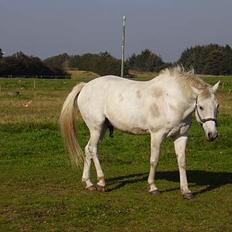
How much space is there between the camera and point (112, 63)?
4267 inches

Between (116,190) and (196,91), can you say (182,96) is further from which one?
(116,190)

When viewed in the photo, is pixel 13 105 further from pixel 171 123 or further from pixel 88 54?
pixel 88 54

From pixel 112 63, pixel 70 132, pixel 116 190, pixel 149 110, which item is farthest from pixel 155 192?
pixel 112 63

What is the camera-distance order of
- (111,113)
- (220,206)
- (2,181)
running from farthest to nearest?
(2,181), (111,113), (220,206)

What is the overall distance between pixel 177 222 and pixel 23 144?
921cm

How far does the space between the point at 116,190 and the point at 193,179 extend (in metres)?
1.95

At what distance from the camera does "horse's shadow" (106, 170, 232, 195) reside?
32.1ft

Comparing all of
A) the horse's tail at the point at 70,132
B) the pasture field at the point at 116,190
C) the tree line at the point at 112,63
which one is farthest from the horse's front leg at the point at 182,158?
the tree line at the point at 112,63

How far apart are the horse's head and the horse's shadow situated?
1.52m

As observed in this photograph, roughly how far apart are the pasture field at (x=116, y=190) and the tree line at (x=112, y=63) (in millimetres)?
71386

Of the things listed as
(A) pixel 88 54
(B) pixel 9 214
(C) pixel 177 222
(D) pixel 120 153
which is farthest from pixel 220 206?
(A) pixel 88 54

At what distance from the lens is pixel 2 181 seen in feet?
33.7

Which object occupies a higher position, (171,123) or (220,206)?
(171,123)

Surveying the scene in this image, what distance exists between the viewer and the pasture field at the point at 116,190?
7102 millimetres
